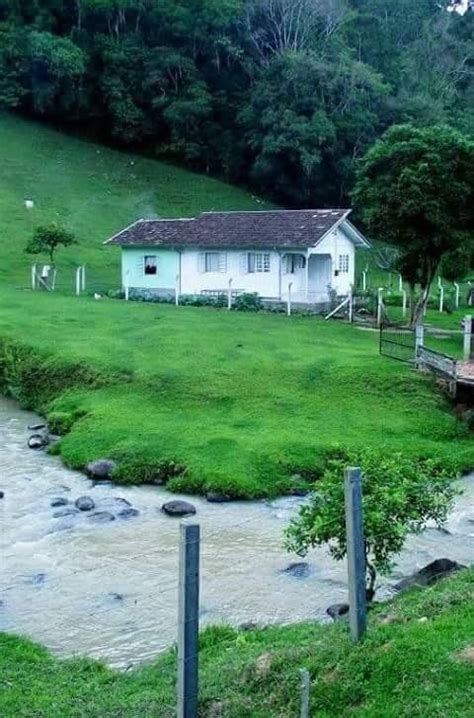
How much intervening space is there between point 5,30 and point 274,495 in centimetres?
5891

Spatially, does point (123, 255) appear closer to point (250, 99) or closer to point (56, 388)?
point (56, 388)

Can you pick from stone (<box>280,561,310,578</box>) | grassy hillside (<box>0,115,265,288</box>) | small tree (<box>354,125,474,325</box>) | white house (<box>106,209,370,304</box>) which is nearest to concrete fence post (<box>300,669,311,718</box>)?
stone (<box>280,561,310,578</box>)

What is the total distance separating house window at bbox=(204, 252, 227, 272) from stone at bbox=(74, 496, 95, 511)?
81.8ft

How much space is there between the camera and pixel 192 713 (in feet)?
23.3

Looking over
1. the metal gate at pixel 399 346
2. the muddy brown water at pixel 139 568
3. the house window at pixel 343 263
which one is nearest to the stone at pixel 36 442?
the muddy brown water at pixel 139 568

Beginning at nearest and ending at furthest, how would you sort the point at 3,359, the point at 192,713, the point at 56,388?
the point at 192,713
the point at 56,388
the point at 3,359

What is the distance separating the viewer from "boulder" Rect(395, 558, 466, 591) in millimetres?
12047

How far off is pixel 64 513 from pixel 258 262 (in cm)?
2518

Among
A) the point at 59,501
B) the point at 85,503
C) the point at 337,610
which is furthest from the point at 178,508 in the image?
the point at 337,610

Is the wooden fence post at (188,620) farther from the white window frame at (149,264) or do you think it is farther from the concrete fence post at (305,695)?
the white window frame at (149,264)

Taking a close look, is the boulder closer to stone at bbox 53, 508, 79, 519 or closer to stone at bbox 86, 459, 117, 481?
stone at bbox 53, 508, 79, 519

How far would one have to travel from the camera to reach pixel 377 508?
10047 mm

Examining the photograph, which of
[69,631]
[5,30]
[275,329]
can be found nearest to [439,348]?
[275,329]

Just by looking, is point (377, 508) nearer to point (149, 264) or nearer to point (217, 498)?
point (217, 498)
